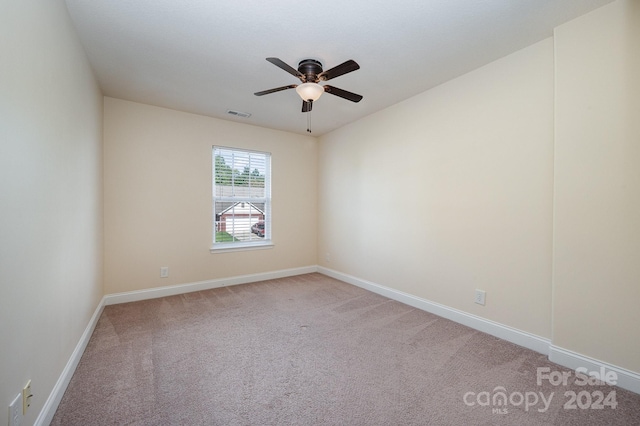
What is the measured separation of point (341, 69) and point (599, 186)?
2.07 m

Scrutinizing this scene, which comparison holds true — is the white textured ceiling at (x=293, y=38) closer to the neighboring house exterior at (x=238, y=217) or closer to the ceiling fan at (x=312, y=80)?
the ceiling fan at (x=312, y=80)

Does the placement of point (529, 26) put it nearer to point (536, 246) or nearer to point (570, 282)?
point (536, 246)

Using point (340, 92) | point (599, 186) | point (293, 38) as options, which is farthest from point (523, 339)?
point (293, 38)

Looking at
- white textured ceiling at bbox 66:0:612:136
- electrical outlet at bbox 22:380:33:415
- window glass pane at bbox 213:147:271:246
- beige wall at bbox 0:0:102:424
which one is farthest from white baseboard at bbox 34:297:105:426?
white textured ceiling at bbox 66:0:612:136

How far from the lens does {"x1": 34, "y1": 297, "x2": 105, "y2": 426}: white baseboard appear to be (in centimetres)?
148

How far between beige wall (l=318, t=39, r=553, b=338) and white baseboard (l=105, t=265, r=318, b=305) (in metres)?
1.30

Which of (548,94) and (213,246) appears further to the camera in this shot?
(213,246)

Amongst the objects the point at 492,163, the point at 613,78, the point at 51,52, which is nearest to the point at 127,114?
the point at 51,52

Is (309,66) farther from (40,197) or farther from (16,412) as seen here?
(16,412)

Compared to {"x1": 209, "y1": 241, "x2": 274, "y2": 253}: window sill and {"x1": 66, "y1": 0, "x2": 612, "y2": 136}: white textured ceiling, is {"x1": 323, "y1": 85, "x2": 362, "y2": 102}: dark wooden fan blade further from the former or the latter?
{"x1": 209, "y1": 241, "x2": 274, "y2": 253}: window sill

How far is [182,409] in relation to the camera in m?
1.65

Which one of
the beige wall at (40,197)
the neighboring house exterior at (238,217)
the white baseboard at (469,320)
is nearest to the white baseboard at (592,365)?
the white baseboard at (469,320)

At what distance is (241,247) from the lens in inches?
174

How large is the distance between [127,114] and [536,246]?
4.80 meters
